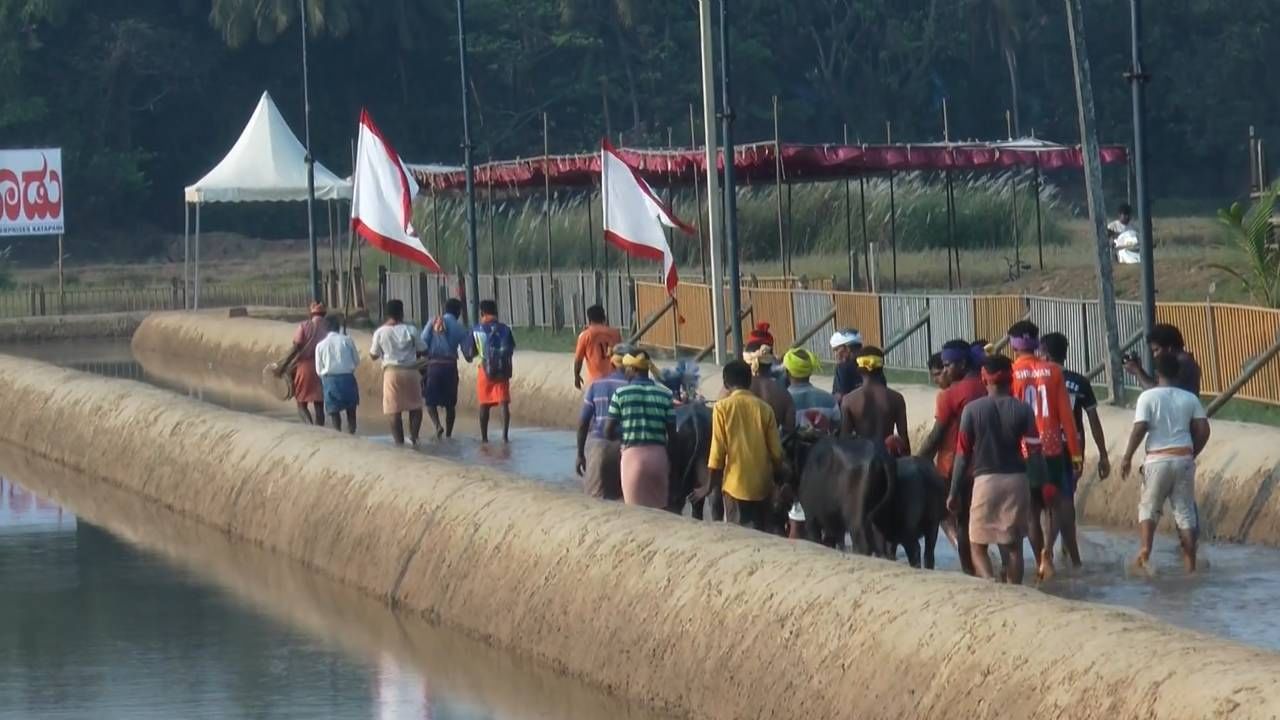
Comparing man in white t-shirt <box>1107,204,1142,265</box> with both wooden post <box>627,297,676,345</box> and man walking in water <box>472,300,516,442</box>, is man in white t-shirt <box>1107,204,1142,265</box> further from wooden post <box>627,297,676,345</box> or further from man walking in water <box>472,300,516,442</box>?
man walking in water <box>472,300,516,442</box>

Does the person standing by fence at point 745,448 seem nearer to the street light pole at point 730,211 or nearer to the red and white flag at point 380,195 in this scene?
the street light pole at point 730,211

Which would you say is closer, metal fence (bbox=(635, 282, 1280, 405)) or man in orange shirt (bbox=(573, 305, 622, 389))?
man in orange shirt (bbox=(573, 305, 622, 389))

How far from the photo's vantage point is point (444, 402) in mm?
24203

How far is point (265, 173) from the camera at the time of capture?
45594 millimetres

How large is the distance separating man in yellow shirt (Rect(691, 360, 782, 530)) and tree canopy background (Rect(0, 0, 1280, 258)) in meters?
54.5

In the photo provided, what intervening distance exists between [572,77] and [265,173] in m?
29.8

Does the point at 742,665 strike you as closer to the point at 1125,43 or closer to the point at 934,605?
the point at 934,605

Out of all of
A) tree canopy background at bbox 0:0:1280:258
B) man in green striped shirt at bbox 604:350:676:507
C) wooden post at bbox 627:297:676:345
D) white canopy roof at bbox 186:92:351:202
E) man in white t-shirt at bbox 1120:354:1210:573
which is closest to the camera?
man in white t-shirt at bbox 1120:354:1210:573

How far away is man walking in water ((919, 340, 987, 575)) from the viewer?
14.7 metres

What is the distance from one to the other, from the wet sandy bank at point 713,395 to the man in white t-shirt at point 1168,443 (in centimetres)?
176

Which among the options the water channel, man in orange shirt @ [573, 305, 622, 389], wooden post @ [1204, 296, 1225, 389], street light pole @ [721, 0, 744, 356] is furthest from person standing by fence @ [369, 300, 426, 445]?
wooden post @ [1204, 296, 1225, 389]

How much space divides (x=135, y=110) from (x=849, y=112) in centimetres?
2129

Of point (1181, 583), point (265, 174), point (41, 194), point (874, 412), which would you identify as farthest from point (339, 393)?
point (41, 194)

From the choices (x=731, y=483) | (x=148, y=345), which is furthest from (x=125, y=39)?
(x=731, y=483)
